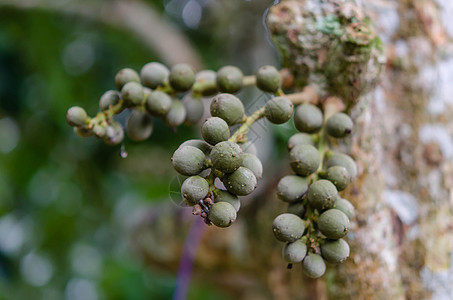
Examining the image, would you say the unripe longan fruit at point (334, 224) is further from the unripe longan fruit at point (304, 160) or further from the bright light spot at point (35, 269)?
the bright light spot at point (35, 269)

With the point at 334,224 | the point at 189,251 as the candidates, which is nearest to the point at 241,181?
the point at 334,224

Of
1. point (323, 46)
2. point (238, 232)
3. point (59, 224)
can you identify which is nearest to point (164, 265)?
point (238, 232)

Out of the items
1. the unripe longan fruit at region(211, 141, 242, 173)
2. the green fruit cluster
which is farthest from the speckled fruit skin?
the unripe longan fruit at region(211, 141, 242, 173)

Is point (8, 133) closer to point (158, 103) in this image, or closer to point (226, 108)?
point (158, 103)

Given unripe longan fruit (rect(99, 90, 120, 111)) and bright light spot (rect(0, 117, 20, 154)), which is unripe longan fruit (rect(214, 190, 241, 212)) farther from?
bright light spot (rect(0, 117, 20, 154))

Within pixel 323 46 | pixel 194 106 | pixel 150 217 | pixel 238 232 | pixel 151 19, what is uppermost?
pixel 323 46

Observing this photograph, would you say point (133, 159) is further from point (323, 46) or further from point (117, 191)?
point (323, 46)
